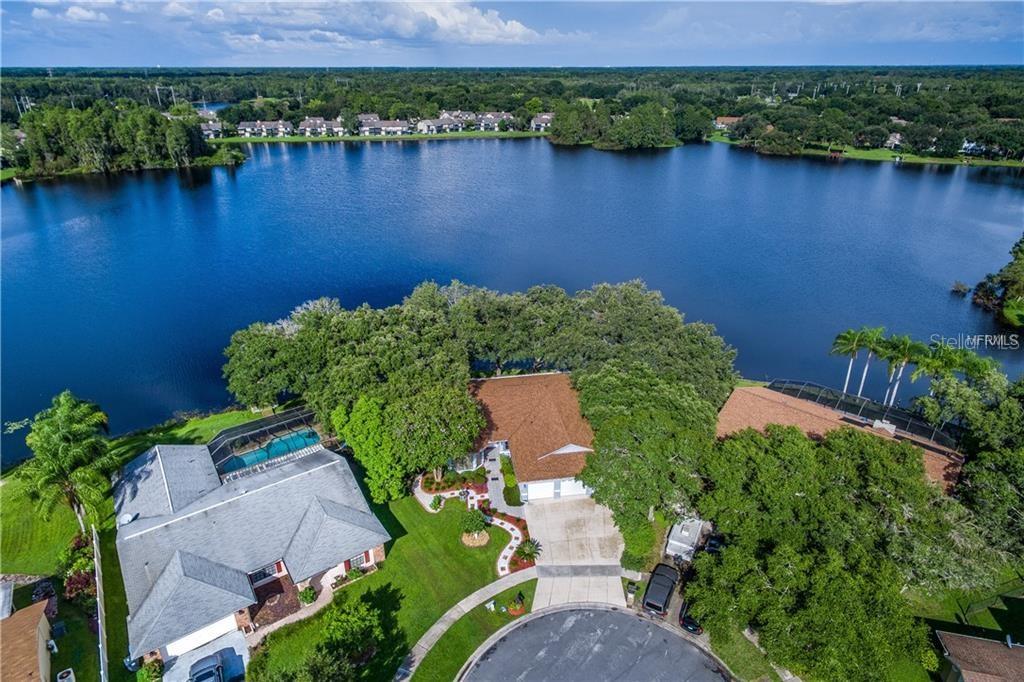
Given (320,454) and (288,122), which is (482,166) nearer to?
(288,122)

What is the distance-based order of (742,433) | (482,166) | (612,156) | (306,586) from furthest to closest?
(612,156) < (482,166) < (742,433) < (306,586)

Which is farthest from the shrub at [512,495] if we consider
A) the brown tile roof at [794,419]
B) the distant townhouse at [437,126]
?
the distant townhouse at [437,126]

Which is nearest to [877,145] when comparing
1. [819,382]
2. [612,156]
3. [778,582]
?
[612,156]

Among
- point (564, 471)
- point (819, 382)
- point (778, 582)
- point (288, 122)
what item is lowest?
point (819, 382)

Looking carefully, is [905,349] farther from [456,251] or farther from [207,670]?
[456,251]

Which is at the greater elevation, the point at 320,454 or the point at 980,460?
the point at 980,460

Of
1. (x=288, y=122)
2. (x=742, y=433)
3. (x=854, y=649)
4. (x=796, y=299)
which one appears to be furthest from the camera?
(x=288, y=122)
